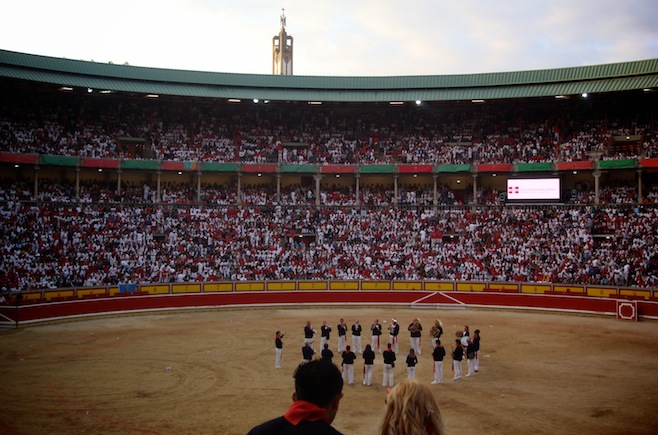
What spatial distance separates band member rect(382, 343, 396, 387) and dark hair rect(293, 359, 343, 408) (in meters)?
14.5

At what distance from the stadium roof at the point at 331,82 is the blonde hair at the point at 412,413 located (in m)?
43.0

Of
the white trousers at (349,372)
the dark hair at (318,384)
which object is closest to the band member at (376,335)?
the white trousers at (349,372)

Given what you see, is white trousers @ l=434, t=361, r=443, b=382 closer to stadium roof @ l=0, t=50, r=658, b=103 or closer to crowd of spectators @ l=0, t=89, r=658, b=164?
crowd of spectators @ l=0, t=89, r=658, b=164

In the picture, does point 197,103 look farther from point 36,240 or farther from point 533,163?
point 533,163

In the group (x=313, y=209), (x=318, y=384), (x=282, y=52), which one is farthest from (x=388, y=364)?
(x=282, y=52)

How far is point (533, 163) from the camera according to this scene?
142 feet

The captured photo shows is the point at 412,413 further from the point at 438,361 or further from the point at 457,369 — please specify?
the point at 457,369

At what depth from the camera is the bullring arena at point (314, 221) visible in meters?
23.8

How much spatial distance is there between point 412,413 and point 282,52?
7044cm

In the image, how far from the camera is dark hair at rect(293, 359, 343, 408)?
131 inches

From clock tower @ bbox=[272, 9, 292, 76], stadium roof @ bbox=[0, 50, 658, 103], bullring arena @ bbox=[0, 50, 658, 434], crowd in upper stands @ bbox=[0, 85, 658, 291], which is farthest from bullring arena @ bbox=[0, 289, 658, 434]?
clock tower @ bbox=[272, 9, 292, 76]

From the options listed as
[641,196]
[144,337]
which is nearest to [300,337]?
[144,337]

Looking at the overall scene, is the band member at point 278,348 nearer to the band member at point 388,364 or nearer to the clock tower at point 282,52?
the band member at point 388,364

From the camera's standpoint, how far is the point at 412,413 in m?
3.18
